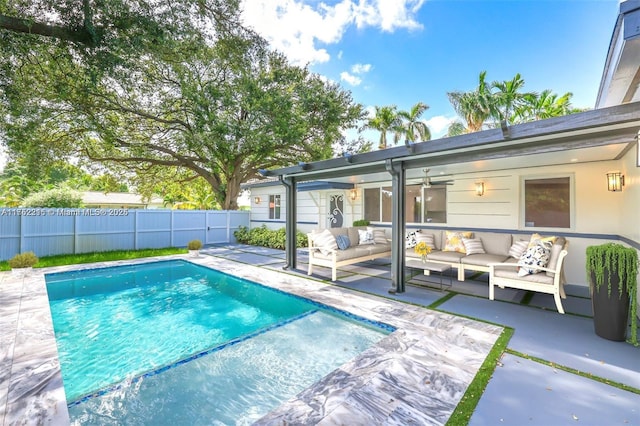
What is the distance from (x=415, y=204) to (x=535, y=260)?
14.7 ft

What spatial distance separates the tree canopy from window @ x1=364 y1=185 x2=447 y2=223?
5.02 m

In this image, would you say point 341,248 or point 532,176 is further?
point 341,248

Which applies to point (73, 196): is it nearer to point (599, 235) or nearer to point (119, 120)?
point (119, 120)

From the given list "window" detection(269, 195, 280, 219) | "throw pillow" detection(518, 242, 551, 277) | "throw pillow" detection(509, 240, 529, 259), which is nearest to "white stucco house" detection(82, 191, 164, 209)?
"window" detection(269, 195, 280, 219)

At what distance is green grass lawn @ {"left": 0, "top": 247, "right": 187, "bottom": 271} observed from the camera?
859cm

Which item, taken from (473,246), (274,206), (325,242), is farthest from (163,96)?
(473,246)

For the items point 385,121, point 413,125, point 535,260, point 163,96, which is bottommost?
point 535,260

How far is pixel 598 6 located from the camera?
19.2 feet

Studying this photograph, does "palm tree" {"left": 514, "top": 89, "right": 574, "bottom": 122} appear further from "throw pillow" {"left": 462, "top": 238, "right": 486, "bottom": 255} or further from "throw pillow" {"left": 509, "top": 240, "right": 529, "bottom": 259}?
"throw pillow" {"left": 509, "top": 240, "right": 529, "bottom": 259}

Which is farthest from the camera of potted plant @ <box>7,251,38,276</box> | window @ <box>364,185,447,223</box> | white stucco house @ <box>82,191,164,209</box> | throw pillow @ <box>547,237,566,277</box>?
white stucco house @ <box>82,191,164,209</box>

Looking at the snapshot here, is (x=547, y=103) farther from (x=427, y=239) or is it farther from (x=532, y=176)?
(x=427, y=239)

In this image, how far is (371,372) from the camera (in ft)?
9.59

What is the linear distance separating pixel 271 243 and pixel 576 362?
10.9m

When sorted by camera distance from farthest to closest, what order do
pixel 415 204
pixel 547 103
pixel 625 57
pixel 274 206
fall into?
pixel 547 103 → pixel 274 206 → pixel 415 204 → pixel 625 57
